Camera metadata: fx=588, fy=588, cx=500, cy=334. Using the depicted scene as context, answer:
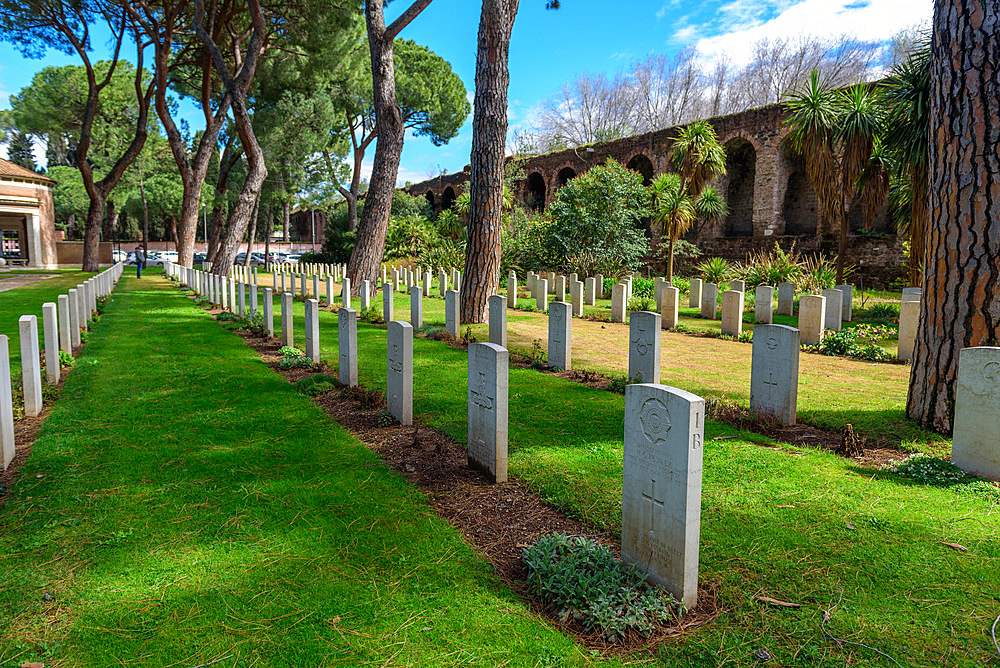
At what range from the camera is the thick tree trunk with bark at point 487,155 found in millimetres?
10617

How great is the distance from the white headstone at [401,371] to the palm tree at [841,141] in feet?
44.0

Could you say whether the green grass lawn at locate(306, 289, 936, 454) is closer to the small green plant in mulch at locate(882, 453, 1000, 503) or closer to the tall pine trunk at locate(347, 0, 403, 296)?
the small green plant in mulch at locate(882, 453, 1000, 503)

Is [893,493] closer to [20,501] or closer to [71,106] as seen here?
[20,501]

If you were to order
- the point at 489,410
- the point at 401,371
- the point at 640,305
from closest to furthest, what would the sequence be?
1. the point at 489,410
2. the point at 401,371
3. the point at 640,305

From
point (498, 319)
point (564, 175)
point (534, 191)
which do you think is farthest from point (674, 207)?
point (534, 191)

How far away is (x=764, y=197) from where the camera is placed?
24.6 meters

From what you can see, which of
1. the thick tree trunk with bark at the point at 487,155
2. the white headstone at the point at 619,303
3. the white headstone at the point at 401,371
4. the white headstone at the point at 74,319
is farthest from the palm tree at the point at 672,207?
the white headstone at the point at 74,319

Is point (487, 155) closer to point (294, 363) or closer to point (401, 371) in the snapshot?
point (294, 363)

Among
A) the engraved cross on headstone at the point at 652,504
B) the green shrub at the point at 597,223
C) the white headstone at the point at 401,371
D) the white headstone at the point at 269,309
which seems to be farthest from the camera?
the green shrub at the point at 597,223

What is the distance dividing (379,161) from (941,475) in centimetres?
1389

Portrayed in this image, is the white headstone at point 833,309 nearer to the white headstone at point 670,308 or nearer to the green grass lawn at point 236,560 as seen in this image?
the white headstone at point 670,308

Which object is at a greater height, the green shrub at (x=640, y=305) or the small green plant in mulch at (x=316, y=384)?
the green shrub at (x=640, y=305)

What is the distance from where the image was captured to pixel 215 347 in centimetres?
882

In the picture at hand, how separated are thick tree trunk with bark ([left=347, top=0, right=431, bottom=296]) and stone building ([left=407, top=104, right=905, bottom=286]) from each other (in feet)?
48.5
